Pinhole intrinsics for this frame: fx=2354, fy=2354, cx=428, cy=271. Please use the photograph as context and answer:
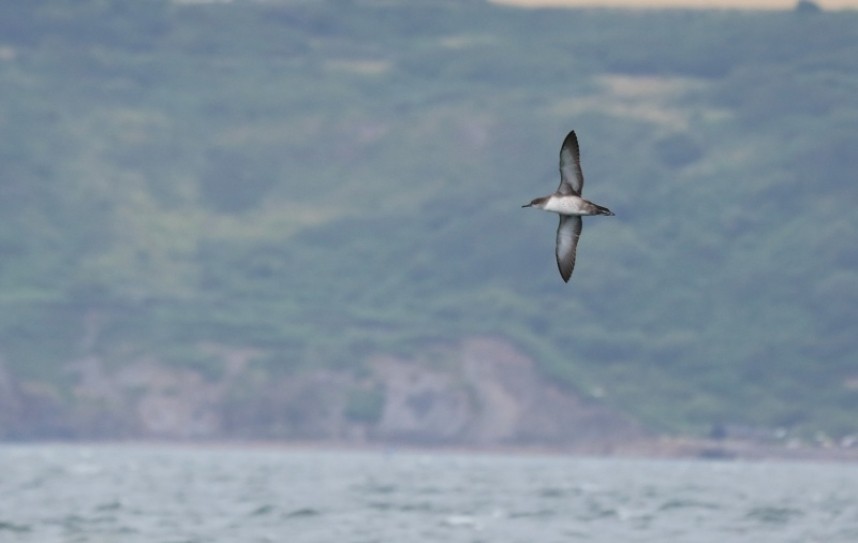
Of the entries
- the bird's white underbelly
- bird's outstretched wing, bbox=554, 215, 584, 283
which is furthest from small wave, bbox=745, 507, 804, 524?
the bird's white underbelly

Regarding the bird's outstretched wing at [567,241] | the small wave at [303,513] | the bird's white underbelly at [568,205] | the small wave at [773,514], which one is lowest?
the small wave at [303,513]

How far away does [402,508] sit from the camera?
109500 millimetres

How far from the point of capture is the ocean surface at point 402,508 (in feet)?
295

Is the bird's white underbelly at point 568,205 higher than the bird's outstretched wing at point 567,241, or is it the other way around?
the bird's white underbelly at point 568,205

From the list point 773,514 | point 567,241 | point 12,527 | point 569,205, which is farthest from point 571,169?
point 773,514

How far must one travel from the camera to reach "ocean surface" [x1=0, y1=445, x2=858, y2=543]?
9000cm

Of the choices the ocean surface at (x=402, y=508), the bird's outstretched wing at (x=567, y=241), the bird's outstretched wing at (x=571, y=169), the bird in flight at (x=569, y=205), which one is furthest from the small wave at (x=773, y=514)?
the bird's outstretched wing at (x=571, y=169)

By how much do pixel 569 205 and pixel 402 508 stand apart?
64.0m

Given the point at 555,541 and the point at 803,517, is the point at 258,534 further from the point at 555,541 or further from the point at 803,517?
the point at 803,517

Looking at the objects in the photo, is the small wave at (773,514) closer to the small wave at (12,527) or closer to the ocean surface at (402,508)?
the ocean surface at (402,508)

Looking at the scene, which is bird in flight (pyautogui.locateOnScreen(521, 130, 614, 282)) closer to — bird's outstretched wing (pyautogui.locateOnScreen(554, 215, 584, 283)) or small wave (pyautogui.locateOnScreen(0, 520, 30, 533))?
bird's outstretched wing (pyautogui.locateOnScreen(554, 215, 584, 283))

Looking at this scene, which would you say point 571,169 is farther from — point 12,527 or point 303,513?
point 303,513

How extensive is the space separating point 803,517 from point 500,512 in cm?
1385

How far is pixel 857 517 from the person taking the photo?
108562mm
